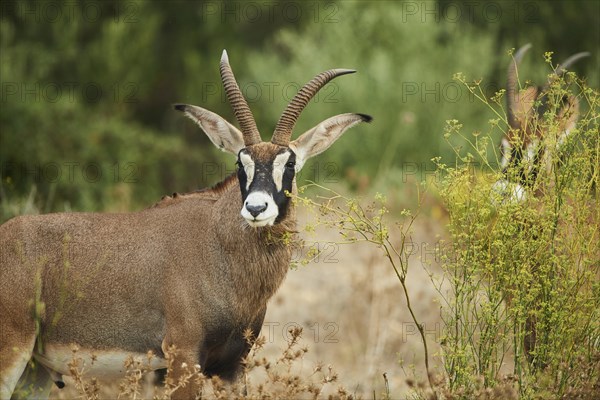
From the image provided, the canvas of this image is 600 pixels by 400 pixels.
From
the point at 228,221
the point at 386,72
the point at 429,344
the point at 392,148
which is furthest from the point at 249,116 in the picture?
the point at 386,72

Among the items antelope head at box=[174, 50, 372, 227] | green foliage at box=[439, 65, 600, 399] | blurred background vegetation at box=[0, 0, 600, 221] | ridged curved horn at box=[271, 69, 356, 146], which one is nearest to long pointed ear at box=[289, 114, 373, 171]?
antelope head at box=[174, 50, 372, 227]

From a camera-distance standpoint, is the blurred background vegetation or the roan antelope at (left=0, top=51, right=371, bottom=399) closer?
the roan antelope at (left=0, top=51, right=371, bottom=399)

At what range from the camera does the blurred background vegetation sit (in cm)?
1927

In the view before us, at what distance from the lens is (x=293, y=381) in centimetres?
616

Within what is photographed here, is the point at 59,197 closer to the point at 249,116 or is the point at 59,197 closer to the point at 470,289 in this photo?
the point at 249,116

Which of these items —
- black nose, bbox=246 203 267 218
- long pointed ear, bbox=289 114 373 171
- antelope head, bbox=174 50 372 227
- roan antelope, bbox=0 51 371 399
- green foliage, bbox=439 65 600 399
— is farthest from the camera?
long pointed ear, bbox=289 114 373 171

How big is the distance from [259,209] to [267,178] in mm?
381

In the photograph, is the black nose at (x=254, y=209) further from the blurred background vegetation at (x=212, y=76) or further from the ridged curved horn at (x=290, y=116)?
the blurred background vegetation at (x=212, y=76)

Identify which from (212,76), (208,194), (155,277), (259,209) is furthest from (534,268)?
(212,76)

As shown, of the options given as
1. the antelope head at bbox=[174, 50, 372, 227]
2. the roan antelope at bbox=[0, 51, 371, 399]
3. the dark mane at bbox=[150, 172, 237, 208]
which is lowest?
the roan antelope at bbox=[0, 51, 371, 399]

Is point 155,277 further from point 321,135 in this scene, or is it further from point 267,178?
point 321,135

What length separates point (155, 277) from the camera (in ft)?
23.1

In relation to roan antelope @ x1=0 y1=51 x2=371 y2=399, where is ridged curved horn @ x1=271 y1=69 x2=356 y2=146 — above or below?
above

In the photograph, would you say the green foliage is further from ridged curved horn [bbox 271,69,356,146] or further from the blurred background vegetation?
the blurred background vegetation
